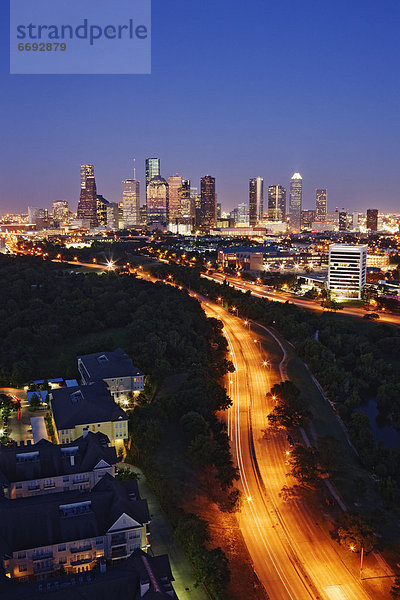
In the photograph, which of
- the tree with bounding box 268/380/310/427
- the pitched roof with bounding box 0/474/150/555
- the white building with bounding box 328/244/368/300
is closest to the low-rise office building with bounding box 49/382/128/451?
the pitched roof with bounding box 0/474/150/555

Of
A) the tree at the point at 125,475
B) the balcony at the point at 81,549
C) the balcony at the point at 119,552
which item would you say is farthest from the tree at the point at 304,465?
the balcony at the point at 81,549

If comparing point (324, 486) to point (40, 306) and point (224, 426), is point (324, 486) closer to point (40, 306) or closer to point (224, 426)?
point (224, 426)

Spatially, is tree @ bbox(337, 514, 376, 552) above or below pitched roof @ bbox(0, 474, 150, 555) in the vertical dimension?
below

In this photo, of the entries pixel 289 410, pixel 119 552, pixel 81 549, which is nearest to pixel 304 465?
pixel 289 410

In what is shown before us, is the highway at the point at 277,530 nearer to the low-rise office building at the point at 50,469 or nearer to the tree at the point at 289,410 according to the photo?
the tree at the point at 289,410

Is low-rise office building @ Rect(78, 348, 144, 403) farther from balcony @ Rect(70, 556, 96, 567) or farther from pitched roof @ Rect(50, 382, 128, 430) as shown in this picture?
balcony @ Rect(70, 556, 96, 567)
